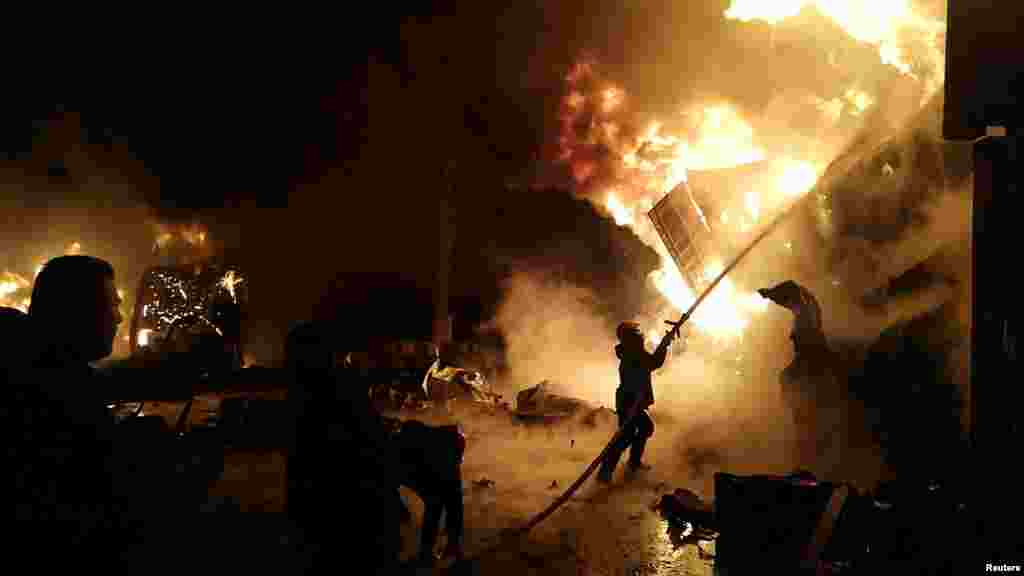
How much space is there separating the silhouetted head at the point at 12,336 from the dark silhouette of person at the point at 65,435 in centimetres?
3

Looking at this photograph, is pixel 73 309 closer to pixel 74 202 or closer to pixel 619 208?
pixel 619 208

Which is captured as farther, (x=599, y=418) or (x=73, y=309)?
(x=599, y=418)

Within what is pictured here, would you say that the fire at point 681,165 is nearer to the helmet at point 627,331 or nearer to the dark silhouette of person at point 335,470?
the helmet at point 627,331

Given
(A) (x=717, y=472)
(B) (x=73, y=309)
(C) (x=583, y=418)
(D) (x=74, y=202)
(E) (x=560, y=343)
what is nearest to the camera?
A: (B) (x=73, y=309)

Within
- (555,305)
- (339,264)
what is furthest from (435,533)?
(339,264)

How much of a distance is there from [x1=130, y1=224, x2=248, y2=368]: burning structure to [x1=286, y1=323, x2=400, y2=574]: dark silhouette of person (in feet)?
44.5

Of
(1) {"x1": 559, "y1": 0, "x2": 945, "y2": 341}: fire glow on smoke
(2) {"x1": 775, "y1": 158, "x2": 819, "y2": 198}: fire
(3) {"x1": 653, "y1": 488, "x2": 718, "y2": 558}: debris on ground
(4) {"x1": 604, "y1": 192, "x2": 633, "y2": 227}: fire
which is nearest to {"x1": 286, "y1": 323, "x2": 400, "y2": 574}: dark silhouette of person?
(3) {"x1": 653, "y1": 488, "x2": 718, "y2": 558}: debris on ground

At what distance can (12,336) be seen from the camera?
2129 millimetres

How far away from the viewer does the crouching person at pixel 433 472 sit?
17.9 ft

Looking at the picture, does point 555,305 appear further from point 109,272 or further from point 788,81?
point 109,272

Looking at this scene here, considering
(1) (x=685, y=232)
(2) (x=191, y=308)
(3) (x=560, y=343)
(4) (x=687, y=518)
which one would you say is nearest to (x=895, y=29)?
(1) (x=685, y=232)

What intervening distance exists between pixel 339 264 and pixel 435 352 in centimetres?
1202

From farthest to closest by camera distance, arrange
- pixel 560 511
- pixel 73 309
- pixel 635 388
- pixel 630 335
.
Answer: pixel 630 335 → pixel 635 388 → pixel 560 511 → pixel 73 309

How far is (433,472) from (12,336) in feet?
12.5
